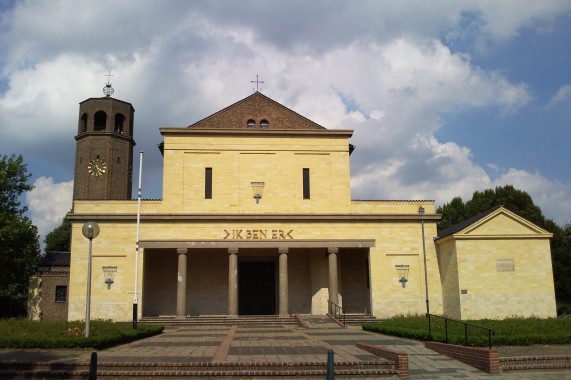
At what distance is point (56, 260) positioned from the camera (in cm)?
3834

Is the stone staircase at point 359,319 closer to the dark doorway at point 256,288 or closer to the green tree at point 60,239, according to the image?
the dark doorway at point 256,288

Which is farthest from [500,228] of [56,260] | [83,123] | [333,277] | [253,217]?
[56,260]

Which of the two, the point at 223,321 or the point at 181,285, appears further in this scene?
the point at 181,285

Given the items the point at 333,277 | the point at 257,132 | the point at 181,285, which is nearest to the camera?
the point at 181,285

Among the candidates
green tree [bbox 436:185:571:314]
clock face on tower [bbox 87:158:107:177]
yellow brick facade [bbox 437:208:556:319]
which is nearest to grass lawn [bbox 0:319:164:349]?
yellow brick facade [bbox 437:208:556:319]

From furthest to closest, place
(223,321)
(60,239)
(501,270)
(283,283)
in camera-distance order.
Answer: (60,239) < (283,283) < (501,270) < (223,321)

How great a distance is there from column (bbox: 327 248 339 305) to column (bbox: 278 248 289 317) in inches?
109

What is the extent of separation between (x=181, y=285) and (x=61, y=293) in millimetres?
12175

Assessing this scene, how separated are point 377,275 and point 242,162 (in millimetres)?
11405

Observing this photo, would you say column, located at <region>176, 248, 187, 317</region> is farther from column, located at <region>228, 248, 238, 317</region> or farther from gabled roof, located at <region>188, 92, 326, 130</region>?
gabled roof, located at <region>188, 92, 326, 130</region>

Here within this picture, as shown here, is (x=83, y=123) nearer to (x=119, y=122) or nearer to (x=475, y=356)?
(x=119, y=122)

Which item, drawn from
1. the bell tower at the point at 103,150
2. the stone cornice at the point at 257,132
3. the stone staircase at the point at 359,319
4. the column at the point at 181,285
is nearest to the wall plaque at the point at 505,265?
the stone staircase at the point at 359,319

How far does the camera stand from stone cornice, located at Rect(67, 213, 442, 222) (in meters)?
30.9

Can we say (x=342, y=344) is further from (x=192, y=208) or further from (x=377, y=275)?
(x=192, y=208)
